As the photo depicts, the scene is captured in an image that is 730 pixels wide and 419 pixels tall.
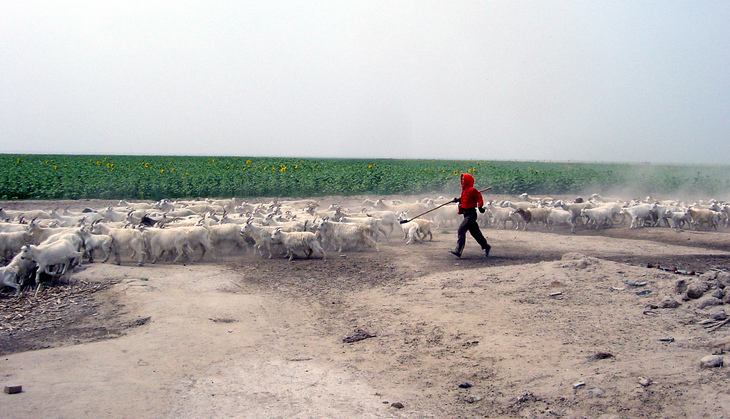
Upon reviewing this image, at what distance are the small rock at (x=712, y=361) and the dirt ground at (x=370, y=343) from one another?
0.30 ft

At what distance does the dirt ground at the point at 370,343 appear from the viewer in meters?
5.87

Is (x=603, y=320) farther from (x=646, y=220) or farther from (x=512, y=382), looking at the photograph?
(x=646, y=220)

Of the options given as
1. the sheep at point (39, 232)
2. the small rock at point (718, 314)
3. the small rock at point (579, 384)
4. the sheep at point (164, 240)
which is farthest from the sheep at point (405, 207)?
the small rock at point (579, 384)

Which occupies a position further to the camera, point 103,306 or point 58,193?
point 58,193

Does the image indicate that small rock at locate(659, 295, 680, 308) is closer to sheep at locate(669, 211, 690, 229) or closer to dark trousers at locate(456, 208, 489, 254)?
dark trousers at locate(456, 208, 489, 254)

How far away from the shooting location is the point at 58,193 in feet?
89.9

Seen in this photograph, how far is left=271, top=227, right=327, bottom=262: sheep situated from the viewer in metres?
14.4

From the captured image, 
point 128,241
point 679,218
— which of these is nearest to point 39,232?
point 128,241

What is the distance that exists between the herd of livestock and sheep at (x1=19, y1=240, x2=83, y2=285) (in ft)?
0.06

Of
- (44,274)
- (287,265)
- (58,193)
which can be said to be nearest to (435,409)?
(287,265)

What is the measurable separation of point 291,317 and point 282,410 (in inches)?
137

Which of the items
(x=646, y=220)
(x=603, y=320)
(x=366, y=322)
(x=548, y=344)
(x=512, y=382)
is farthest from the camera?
(x=646, y=220)

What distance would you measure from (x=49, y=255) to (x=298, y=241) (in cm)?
582

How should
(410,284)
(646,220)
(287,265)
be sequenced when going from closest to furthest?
(410,284), (287,265), (646,220)
